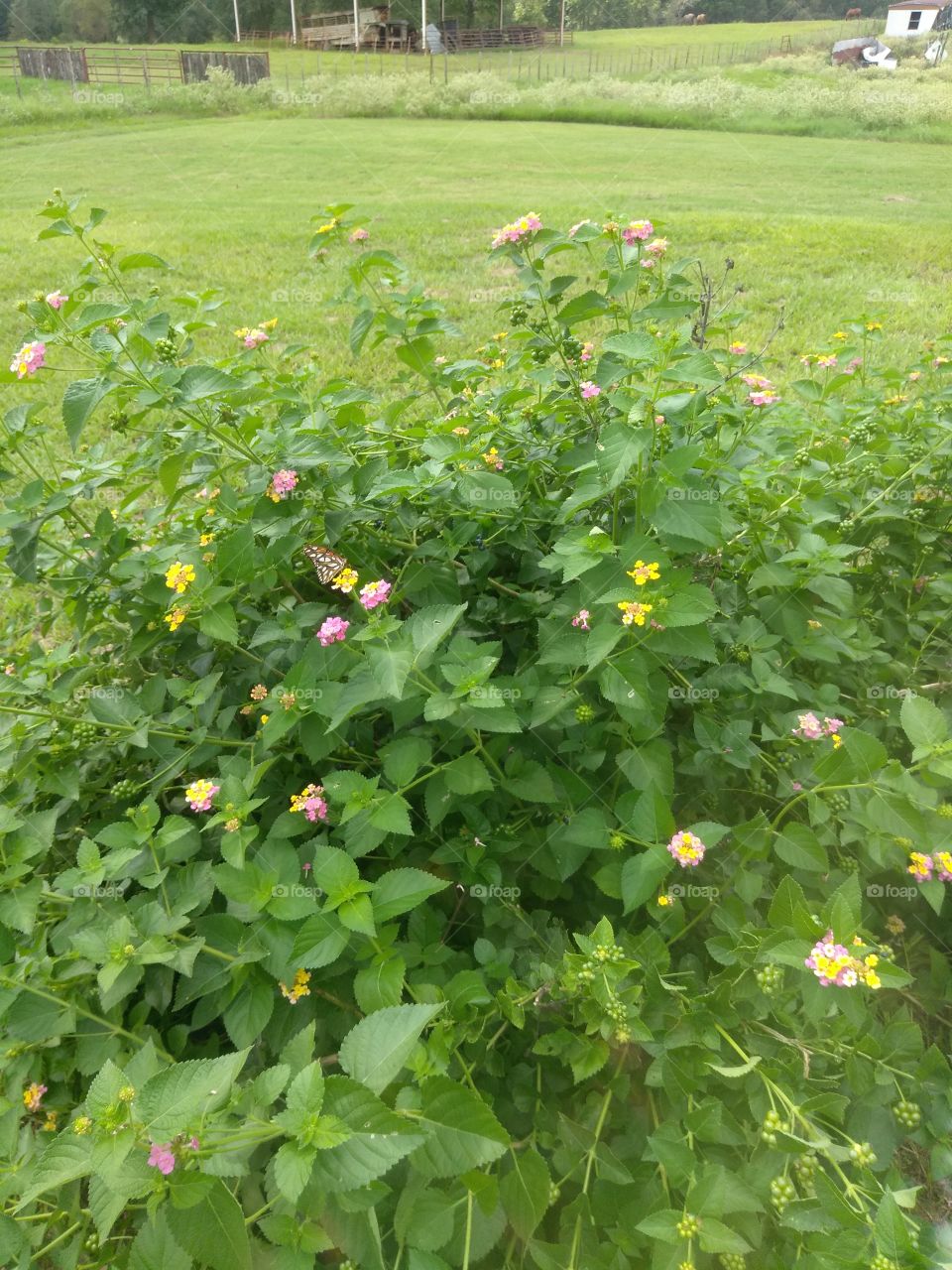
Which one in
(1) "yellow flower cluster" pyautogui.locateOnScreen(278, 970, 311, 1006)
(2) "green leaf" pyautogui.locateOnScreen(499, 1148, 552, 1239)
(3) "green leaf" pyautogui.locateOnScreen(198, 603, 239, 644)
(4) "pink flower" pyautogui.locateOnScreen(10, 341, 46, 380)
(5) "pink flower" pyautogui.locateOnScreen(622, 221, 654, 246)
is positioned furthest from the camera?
(5) "pink flower" pyautogui.locateOnScreen(622, 221, 654, 246)

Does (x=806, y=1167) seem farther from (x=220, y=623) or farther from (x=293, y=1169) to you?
(x=220, y=623)

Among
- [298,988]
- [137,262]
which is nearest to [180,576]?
[137,262]

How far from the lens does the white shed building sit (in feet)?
22.1

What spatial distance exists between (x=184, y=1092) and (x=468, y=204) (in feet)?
31.6

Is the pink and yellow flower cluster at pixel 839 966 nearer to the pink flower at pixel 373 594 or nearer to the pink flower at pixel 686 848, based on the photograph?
the pink flower at pixel 686 848

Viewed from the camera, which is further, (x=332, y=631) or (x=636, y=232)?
(x=636, y=232)

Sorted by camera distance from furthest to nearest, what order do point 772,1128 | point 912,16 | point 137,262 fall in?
1. point 912,16
2. point 137,262
3. point 772,1128

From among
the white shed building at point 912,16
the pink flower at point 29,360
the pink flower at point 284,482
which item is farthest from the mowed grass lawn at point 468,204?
the pink flower at point 284,482

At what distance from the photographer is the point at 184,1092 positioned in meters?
0.88

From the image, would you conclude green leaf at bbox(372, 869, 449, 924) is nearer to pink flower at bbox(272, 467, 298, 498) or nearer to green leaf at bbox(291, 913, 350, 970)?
green leaf at bbox(291, 913, 350, 970)

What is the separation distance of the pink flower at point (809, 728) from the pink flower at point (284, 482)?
1.18m

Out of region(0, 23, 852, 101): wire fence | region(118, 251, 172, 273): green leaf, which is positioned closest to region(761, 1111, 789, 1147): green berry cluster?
region(118, 251, 172, 273): green leaf

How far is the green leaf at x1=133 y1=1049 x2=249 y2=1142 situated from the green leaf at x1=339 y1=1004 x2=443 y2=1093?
15 cm

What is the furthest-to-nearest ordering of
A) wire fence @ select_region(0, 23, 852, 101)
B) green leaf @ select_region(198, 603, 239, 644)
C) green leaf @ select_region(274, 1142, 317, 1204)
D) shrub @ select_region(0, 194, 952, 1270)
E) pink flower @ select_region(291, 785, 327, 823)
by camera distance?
1. wire fence @ select_region(0, 23, 852, 101)
2. green leaf @ select_region(198, 603, 239, 644)
3. pink flower @ select_region(291, 785, 327, 823)
4. shrub @ select_region(0, 194, 952, 1270)
5. green leaf @ select_region(274, 1142, 317, 1204)
